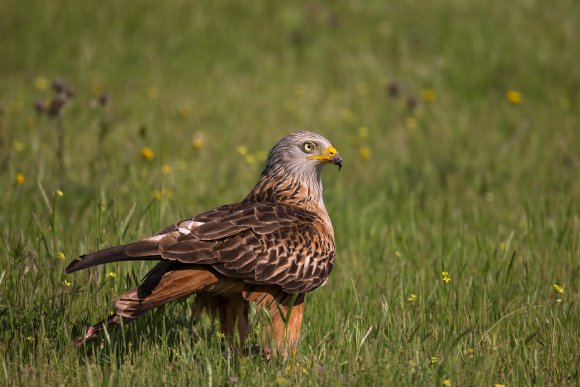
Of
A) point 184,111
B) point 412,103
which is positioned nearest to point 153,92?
point 184,111

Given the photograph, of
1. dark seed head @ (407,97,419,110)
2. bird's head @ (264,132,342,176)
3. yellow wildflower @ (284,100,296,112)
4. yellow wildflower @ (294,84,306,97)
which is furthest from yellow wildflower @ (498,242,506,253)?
yellow wildflower @ (294,84,306,97)

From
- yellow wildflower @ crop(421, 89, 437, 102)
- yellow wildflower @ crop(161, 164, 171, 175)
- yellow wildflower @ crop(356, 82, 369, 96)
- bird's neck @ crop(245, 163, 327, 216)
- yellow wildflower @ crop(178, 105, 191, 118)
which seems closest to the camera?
bird's neck @ crop(245, 163, 327, 216)

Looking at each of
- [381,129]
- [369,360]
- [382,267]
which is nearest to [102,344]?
[369,360]

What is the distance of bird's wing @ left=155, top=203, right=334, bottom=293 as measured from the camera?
16.8 ft

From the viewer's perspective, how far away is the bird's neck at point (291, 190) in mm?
6148

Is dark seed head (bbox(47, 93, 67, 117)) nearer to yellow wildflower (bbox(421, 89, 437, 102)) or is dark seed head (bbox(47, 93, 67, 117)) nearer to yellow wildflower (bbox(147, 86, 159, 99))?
yellow wildflower (bbox(147, 86, 159, 99))

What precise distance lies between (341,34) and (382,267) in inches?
250

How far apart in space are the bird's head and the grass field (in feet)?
2.94

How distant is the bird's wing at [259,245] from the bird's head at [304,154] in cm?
50

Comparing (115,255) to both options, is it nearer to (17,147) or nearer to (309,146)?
(309,146)

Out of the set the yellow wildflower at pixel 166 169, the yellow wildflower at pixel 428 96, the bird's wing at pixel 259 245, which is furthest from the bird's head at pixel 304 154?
the yellow wildflower at pixel 428 96

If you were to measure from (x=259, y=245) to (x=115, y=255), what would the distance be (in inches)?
36.5

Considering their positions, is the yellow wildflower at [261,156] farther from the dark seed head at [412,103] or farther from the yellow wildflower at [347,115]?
the dark seed head at [412,103]

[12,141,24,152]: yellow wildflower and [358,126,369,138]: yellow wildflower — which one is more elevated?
[358,126,369,138]: yellow wildflower
